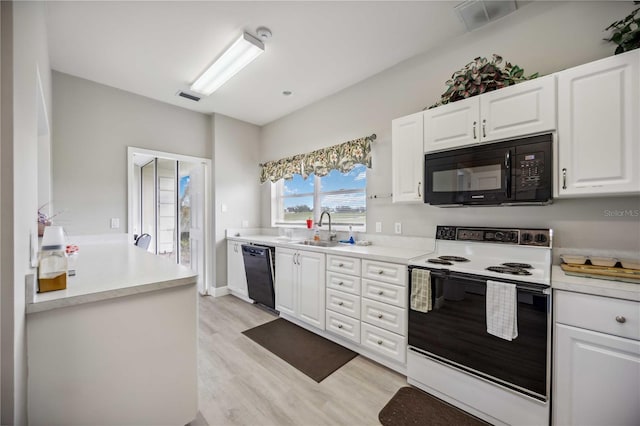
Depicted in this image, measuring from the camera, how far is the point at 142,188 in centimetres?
609

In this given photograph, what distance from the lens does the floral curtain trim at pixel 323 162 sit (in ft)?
9.59

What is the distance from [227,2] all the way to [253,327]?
3.04 meters

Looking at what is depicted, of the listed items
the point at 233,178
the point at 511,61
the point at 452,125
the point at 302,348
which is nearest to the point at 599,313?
A: the point at 452,125

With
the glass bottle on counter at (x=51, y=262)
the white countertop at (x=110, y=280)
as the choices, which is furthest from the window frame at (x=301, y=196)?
the glass bottle on counter at (x=51, y=262)

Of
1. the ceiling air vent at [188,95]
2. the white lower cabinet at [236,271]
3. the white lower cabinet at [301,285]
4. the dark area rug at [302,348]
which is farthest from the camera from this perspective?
the white lower cabinet at [236,271]

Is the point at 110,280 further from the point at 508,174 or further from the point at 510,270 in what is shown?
the point at 508,174

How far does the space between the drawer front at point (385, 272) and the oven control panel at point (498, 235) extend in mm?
577

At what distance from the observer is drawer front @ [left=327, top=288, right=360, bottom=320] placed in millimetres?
2301

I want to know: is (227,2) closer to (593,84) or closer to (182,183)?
(593,84)

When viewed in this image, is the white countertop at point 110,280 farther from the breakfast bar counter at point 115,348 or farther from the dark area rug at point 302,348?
the dark area rug at point 302,348

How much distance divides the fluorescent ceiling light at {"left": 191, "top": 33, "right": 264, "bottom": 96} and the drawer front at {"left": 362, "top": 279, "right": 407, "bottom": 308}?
2.33 metres

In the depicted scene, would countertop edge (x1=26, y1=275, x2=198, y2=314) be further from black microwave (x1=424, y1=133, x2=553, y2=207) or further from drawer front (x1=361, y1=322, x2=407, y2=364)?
black microwave (x1=424, y1=133, x2=553, y2=207)

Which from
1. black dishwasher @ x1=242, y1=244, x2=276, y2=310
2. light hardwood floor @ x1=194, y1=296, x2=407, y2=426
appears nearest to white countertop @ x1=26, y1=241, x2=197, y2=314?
light hardwood floor @ x1=194, y1=296, x2=407, y2=426

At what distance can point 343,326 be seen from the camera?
7.89 feet
